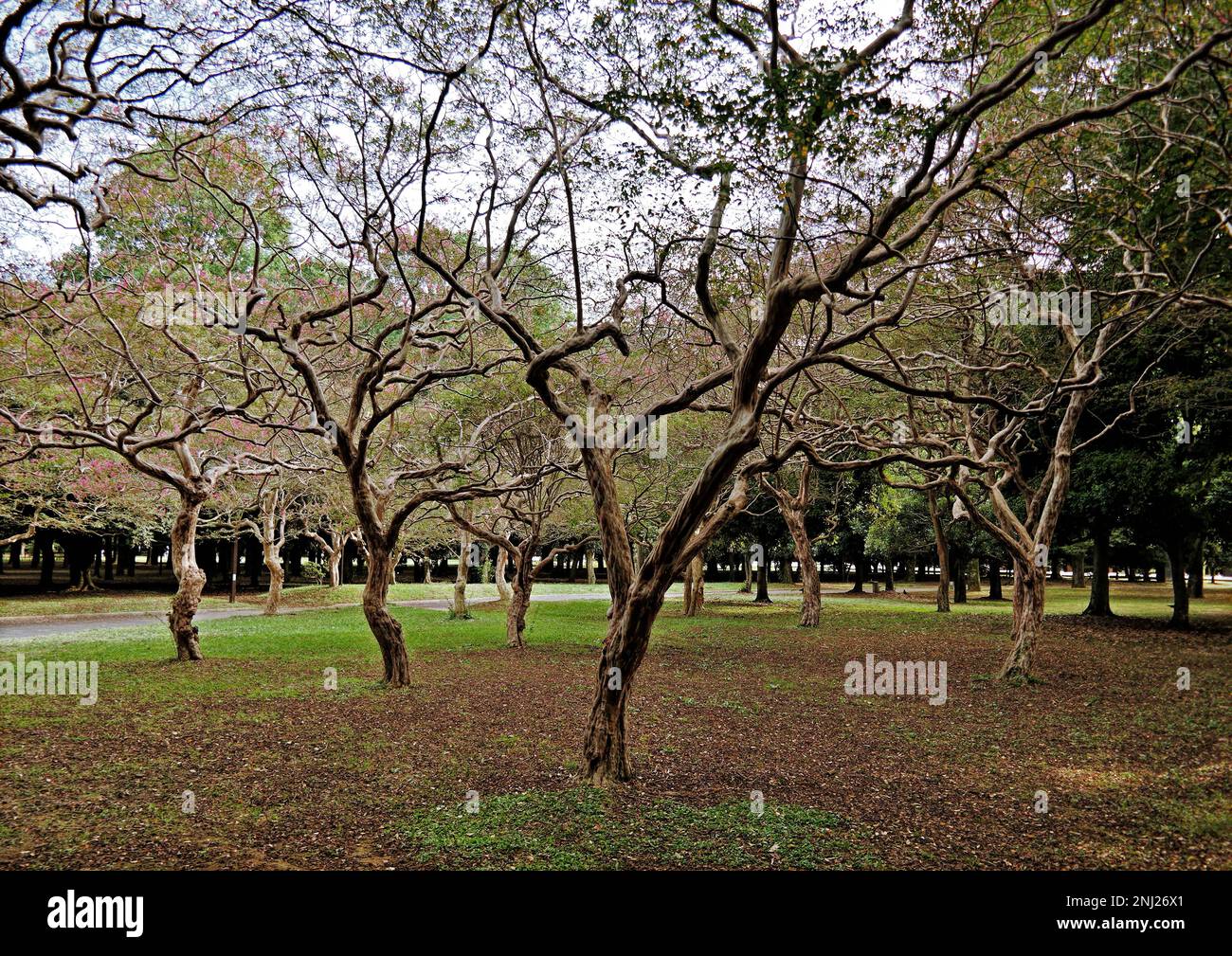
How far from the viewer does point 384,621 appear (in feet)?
38.9

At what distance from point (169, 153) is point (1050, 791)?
42.1ft

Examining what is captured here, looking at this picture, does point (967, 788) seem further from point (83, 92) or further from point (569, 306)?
point (569, 306)

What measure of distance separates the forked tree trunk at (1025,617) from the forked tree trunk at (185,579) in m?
15.4

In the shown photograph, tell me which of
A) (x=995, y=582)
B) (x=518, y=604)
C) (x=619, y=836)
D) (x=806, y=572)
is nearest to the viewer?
(x=619, y=836)

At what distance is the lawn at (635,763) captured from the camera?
5.62m

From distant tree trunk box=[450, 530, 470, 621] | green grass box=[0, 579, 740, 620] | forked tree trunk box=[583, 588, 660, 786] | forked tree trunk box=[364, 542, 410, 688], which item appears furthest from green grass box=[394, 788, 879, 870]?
green grass box=[0, 579, 740, 620]

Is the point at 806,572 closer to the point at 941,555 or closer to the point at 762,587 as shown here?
the point at 941,555

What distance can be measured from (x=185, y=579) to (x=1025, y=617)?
1590cm

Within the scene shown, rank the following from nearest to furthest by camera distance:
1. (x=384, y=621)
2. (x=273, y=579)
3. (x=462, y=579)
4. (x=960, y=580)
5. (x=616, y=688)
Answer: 1. (x=616, y=688)
2. (x=384, y=621)
3. (x=462, y=579)
4. (x=273, y=579)
5. (x=960, y=580)

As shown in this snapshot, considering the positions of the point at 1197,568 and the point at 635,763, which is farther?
the point at 1197,568

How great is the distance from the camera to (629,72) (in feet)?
24.4

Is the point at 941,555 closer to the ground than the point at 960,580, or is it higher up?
higher up

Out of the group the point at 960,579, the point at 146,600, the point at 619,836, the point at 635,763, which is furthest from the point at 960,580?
the point at 146,600

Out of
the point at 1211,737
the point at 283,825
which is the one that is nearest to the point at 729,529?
the point at 1211,737
